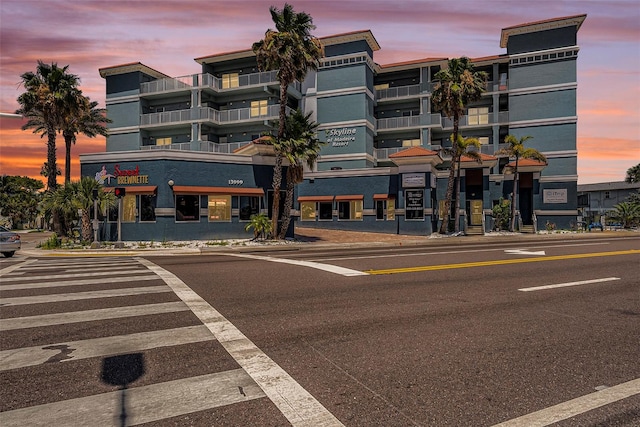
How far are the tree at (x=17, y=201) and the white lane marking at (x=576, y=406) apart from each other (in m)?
79.8

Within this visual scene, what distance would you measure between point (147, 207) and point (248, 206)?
6484 millimetres

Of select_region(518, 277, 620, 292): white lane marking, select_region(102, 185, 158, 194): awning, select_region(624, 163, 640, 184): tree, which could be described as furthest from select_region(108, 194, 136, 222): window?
select_region(624, 163, 640, 184): tree

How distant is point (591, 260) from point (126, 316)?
568 inches

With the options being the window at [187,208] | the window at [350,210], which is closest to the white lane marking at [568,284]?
the window at [187,208]

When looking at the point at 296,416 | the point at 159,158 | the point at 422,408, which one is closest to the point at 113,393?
the point at 296,416

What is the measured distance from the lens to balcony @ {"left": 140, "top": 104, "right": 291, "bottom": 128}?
146 feet

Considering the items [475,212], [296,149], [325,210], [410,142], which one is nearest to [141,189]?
[296,149]

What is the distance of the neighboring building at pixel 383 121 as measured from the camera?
119 feet

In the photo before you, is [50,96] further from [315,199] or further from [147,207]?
[315,199]

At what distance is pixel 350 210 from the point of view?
3694cm

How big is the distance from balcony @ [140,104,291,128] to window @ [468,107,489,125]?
21.4 meters

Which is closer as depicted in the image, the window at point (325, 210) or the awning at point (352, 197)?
the awning at point (352, 197)

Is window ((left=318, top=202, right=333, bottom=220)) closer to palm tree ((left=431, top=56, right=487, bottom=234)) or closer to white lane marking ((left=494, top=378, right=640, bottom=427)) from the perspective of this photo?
palm tree ((left=431, top=56, right=487, bottom=234))

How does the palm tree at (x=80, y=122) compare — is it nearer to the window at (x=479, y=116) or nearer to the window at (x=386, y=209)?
the window at (x=386, y=209)
